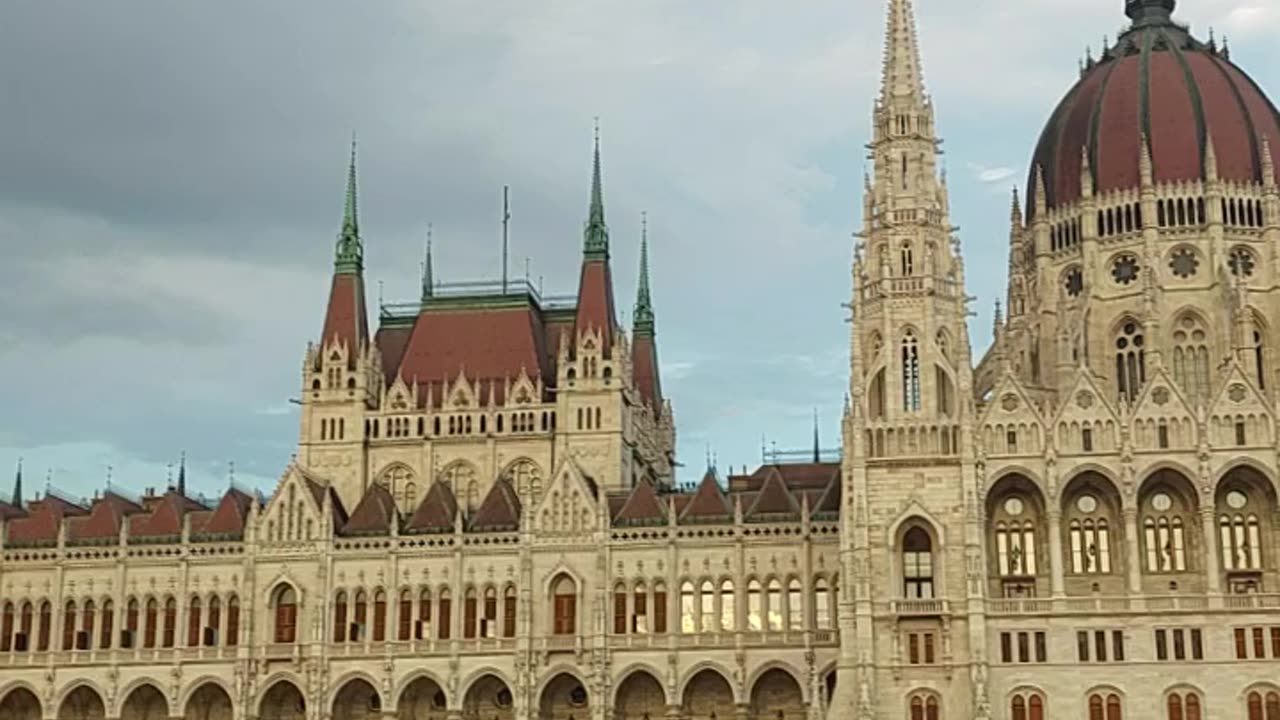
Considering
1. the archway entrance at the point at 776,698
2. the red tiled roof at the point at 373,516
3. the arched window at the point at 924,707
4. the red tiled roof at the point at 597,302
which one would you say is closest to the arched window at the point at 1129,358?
the arched window at the point at 924,707

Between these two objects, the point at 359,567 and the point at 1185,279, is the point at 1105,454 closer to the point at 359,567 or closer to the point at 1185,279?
the point at 1185,279

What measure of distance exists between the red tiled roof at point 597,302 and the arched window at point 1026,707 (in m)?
32.0

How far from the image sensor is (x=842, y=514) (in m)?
84.5

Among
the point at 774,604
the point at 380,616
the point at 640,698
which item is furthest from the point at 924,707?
the point at 380,616

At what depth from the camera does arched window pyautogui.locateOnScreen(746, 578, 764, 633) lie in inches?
3548

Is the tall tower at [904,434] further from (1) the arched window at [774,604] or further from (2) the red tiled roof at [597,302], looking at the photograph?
(2) the red tiled roof at [597,302]

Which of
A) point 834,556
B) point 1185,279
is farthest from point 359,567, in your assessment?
point 1185,279

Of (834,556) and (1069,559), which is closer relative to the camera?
(1069,559)

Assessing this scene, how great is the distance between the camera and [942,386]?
8431cm

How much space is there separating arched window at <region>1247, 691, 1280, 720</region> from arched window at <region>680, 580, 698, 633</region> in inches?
1047

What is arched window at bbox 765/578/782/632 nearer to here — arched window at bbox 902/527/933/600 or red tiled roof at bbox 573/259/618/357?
arched window at bbox 902/527/933/600

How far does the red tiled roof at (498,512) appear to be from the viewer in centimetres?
9444

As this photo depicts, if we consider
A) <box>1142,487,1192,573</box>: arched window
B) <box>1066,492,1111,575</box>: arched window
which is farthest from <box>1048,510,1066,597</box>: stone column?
<box>1142,487,1192,573</box>: arched window

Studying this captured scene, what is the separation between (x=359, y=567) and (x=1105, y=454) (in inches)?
1508
